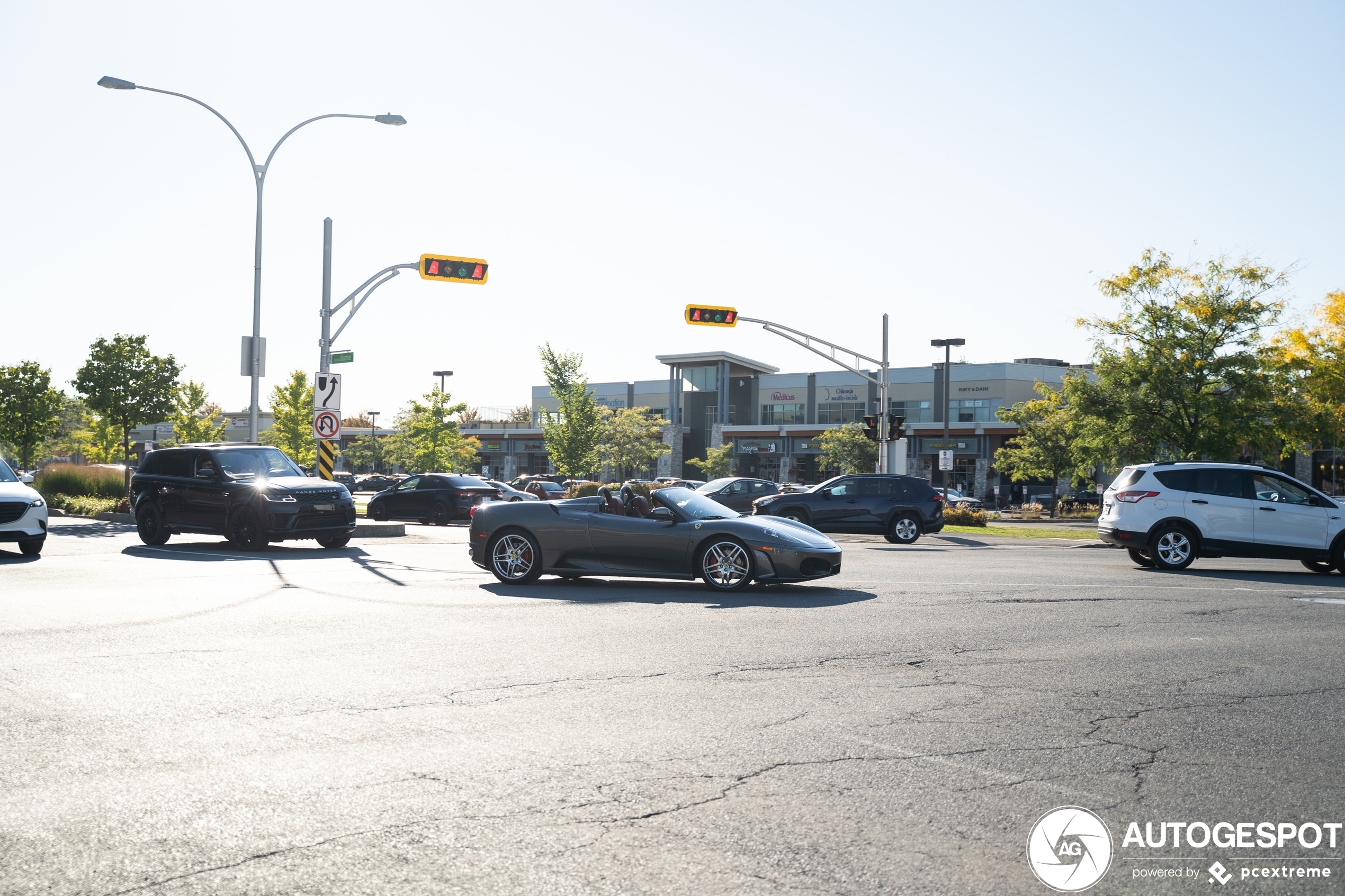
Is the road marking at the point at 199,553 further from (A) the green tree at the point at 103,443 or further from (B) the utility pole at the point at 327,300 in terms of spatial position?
(A) the green tree at the point at 103,443

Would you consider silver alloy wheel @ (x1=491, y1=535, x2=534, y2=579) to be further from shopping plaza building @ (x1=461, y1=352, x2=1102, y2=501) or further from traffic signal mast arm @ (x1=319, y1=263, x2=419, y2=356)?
shopping plaza building @ (x1=461, y1=352, x2=1102, y2=501)

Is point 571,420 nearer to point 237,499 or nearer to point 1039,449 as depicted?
point 1039,449

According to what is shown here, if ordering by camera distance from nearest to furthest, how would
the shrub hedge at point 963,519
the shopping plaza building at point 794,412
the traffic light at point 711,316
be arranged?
the traffic light at point 711,316 < the shrub hedge at point 963,519 < the shopping plaza building at point 794,412

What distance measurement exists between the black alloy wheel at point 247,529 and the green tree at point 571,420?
31705mm

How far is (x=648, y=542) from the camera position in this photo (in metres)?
11.9

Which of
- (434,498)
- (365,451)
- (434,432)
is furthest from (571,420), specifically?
(365,451)

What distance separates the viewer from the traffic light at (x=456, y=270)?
21.6 meters

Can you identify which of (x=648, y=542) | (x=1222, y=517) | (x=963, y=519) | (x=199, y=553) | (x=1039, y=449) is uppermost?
(x=1039, y=449)

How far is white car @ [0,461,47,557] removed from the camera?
50.1ft

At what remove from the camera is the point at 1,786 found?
4273mm

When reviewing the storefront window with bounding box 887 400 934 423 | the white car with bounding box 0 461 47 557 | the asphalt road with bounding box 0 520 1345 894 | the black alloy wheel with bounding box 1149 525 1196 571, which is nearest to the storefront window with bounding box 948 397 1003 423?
the storefront window with bounding box 887 400 934 423

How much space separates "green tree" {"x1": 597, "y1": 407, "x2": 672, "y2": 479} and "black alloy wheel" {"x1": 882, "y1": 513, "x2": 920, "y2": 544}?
43261 mm

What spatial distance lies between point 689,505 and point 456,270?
11.8m

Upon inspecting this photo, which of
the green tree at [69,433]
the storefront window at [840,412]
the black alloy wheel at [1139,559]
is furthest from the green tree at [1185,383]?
the green tree at [69,433]
